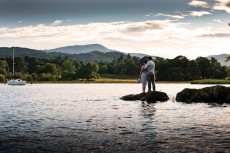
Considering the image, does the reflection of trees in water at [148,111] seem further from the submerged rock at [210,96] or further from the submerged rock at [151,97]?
the submerged rock at [210,96]

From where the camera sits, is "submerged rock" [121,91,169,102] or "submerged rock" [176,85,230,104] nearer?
"submerged rock" [176,85,230,104]

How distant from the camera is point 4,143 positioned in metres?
11.7

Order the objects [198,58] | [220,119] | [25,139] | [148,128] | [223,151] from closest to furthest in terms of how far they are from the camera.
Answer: [223,151], [25,139], [148,128], [220,119], [198,58]

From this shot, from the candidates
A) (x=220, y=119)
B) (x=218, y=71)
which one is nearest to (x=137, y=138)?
(x=220, y=119)

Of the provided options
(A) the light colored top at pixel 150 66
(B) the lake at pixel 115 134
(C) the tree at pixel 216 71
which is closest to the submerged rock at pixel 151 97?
(A) the light colored top at pixel 150 66

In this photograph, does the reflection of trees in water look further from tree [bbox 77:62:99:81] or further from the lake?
tree [bbox 77:62:99:81]

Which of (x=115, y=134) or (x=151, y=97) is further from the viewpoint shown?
(x=151, y=97)

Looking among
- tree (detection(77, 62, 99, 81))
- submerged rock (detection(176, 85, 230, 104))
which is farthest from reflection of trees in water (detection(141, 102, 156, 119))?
tree (detection(77, 62, 99, 81))

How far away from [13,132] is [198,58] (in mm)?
153893

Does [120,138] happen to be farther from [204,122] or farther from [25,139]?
[204,122]

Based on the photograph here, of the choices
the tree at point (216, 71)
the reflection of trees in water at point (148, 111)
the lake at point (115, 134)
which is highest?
the tree at point (216, 71)

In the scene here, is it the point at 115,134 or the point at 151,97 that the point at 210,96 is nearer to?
the point at 151,97

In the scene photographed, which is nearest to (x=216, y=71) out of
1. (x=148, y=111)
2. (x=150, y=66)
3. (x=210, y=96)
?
(x=210, y=96)

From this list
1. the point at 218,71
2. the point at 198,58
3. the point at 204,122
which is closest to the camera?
the point at 204,122
